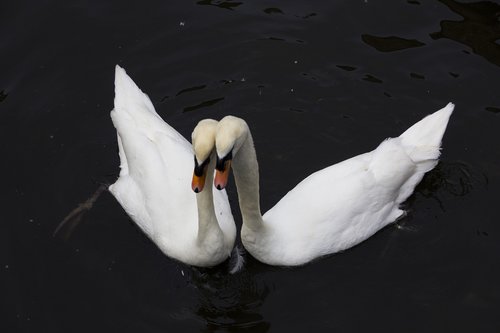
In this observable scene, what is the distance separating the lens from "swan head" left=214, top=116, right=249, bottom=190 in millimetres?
7211

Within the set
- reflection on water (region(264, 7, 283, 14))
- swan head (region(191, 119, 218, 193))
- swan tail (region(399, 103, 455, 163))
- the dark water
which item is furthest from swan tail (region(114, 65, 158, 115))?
swan tail (region(399, 103, 455, 163))

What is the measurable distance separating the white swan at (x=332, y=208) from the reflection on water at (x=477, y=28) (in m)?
2.94

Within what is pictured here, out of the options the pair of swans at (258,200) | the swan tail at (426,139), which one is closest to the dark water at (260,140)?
the pair of swans at (258,200)

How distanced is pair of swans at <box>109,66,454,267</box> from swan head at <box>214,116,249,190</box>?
511mm

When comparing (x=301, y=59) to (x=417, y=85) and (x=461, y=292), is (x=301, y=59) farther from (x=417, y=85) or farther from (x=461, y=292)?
(x=461, y=292)

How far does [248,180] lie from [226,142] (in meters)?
0.93

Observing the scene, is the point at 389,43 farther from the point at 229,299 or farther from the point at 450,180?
the point at 229,299

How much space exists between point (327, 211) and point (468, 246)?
180 centimetres

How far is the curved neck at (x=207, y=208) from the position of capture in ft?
25.9

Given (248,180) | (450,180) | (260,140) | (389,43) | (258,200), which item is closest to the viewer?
(248,180)

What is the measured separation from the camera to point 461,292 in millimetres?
8883

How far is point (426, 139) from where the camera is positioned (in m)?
9.72

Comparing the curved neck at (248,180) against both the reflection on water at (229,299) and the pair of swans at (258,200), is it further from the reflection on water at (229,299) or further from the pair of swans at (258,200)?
the reflection on water at (229,299)

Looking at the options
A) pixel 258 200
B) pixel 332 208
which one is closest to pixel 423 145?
pixel 332 208
